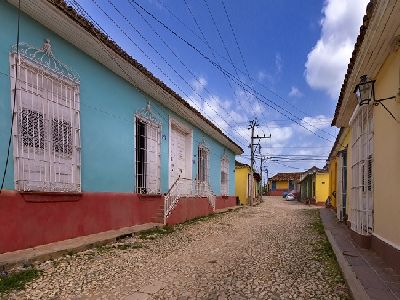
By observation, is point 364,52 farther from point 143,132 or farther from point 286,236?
point 143,132

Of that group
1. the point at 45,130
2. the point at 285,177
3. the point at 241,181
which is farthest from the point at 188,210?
the point at 285,177

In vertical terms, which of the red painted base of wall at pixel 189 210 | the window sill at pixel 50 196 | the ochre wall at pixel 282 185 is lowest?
the ochre wall at pixel 282 185

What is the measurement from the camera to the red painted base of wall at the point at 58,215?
458 cm

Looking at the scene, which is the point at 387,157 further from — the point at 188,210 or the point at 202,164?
the point at 202,164

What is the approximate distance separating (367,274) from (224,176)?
1493cm

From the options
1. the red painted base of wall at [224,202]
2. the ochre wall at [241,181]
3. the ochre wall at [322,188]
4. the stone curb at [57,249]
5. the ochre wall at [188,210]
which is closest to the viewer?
the stone curb at [57,249]

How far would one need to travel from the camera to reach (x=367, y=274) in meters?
3.90

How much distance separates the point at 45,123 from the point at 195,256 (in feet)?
11.2

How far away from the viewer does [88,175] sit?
6.57 meters

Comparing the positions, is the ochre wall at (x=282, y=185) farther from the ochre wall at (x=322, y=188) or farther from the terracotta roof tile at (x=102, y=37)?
the terracotta roof tile at (x=102, y=37)

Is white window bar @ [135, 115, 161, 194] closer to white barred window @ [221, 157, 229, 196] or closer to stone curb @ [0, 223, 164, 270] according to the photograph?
stone curb @ [0, 223, 164, 270]

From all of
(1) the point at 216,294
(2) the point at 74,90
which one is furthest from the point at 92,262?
(2) the point at 74,90

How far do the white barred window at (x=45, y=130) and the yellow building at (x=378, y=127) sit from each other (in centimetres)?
496

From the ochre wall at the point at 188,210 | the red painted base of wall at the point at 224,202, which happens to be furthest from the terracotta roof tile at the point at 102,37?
the red painted base of wall at the point at 224,202
